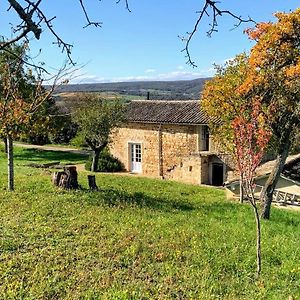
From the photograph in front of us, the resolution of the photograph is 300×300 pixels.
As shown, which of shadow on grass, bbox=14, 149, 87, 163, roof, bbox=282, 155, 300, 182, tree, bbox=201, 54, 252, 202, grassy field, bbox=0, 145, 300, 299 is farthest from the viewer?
shadow on grass, bbox=14, 149, 87, 163

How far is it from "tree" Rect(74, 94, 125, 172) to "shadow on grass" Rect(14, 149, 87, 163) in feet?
19.3

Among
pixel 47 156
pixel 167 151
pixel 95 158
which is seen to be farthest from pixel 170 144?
pixel 47 156

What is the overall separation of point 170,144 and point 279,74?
16.9 m

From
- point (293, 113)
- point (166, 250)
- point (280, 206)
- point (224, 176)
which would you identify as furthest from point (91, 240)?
point (224, 176)

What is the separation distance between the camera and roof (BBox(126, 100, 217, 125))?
93.2 ft

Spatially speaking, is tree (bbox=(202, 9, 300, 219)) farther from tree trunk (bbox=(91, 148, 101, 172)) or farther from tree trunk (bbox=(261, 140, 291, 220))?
tree trunk (bbox=(91, 148, 101, 172))

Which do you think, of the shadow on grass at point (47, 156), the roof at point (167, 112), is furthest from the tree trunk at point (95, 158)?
the shadow on grass at point (47, 156)

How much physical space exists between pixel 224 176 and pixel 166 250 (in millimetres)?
19128

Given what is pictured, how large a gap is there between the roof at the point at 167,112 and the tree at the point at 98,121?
149 cm

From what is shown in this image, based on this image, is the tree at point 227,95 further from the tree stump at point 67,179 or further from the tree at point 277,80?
the tree stump at point 67,179

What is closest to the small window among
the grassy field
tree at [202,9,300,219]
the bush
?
the bush

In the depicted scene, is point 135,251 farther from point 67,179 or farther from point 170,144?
point 170,144

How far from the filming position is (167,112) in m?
30.4

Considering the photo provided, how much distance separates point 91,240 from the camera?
361 inches
